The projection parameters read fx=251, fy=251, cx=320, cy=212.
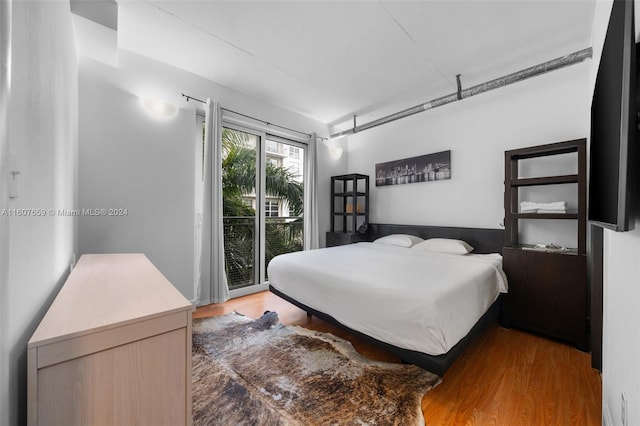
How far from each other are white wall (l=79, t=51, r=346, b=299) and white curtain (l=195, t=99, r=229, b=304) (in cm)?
15

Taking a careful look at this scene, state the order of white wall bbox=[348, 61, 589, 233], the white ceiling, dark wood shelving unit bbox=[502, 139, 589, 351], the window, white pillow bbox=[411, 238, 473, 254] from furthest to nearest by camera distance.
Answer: the window
white pillow bbox=[411, 238, 473, 254]
white wall bbox=[348, 61, 589, 233]
dark wood shelving unit bbox=[502, 139, 589, 351]
the white ceiling

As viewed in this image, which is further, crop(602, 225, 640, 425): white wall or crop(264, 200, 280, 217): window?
crop(264, 200, 280, 217): window

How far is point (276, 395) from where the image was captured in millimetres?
1564

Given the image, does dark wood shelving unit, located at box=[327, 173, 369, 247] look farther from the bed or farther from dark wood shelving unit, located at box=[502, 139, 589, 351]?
dark wood shelving unit, located at box=[502, 139, 589, 351]

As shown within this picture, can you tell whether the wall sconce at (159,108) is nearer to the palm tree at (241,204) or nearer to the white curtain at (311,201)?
the palm tree at (241,204)

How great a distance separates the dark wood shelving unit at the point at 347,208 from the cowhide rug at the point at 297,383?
223 centimetres

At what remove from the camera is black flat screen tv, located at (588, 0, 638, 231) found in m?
0.71

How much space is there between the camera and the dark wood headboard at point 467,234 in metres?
3.04

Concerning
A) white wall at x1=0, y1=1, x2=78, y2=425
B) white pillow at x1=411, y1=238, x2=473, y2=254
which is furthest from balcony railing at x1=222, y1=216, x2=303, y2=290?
white wall at x1=0, y1=1, x2=78, y2=425

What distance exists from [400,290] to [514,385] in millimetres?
969

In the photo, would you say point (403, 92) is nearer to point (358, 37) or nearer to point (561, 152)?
point (358, 37)

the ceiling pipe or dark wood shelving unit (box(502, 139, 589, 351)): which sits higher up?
the ceiling pipe

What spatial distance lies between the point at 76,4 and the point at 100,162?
50.8 inches

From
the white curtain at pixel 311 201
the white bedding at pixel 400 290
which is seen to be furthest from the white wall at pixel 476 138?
the white curtain at pixel 311 201
